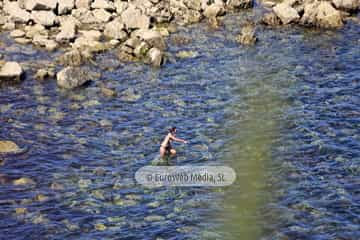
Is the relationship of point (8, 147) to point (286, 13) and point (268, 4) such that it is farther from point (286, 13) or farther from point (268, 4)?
point (268, 4)

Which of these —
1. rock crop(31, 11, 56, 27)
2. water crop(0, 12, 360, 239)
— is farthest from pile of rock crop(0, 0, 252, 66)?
water crop(0, 12, 360, 239)

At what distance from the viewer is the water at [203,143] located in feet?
92.4

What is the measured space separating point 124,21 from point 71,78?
11841 millimetres

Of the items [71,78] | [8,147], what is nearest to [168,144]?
[8,147]

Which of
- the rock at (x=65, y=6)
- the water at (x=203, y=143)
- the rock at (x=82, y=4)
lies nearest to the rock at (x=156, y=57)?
the water at (x=203, y=143)

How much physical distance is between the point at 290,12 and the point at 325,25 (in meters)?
3.62

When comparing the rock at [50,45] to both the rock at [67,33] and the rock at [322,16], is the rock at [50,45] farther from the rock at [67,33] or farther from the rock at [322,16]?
the rock at [322,16]

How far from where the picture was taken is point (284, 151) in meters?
34.3

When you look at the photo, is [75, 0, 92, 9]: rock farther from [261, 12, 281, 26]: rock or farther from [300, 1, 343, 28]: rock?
[300, 1, 343, 28]: rock

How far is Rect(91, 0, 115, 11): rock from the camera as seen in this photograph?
54.9 meters

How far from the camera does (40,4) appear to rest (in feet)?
173

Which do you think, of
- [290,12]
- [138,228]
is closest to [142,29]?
[290,12]

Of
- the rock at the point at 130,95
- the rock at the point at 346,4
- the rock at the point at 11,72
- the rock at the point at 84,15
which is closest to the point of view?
the rock at the point at 130,95

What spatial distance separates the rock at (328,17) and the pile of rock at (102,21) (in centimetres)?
848
